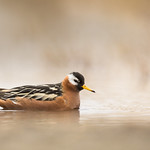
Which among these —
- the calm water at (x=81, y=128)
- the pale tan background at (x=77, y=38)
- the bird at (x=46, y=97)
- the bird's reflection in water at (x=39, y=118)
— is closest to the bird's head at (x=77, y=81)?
the bird at (x=46, y=97)

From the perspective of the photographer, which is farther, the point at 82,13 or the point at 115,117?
the point at 82,13

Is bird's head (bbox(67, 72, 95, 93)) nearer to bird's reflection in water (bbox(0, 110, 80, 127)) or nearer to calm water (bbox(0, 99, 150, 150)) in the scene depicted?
calm water (bbox(0, 99, 150, 150))

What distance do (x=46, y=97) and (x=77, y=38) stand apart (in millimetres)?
7196

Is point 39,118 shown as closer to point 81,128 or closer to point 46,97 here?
point 81,128

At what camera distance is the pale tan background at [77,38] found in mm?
14820

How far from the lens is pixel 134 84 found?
12.9m

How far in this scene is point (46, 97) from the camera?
9.55 m

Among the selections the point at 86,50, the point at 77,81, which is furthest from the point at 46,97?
the point at 86,50

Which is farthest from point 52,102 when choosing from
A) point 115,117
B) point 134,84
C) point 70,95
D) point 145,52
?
point 145,52

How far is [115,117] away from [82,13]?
956 centimetres

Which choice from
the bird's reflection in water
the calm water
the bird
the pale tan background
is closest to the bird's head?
the bird

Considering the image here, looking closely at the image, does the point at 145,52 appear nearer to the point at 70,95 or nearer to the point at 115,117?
the point at 70,95

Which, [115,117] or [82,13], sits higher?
[82,13]

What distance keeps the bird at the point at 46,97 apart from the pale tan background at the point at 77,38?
3914 millimetres
